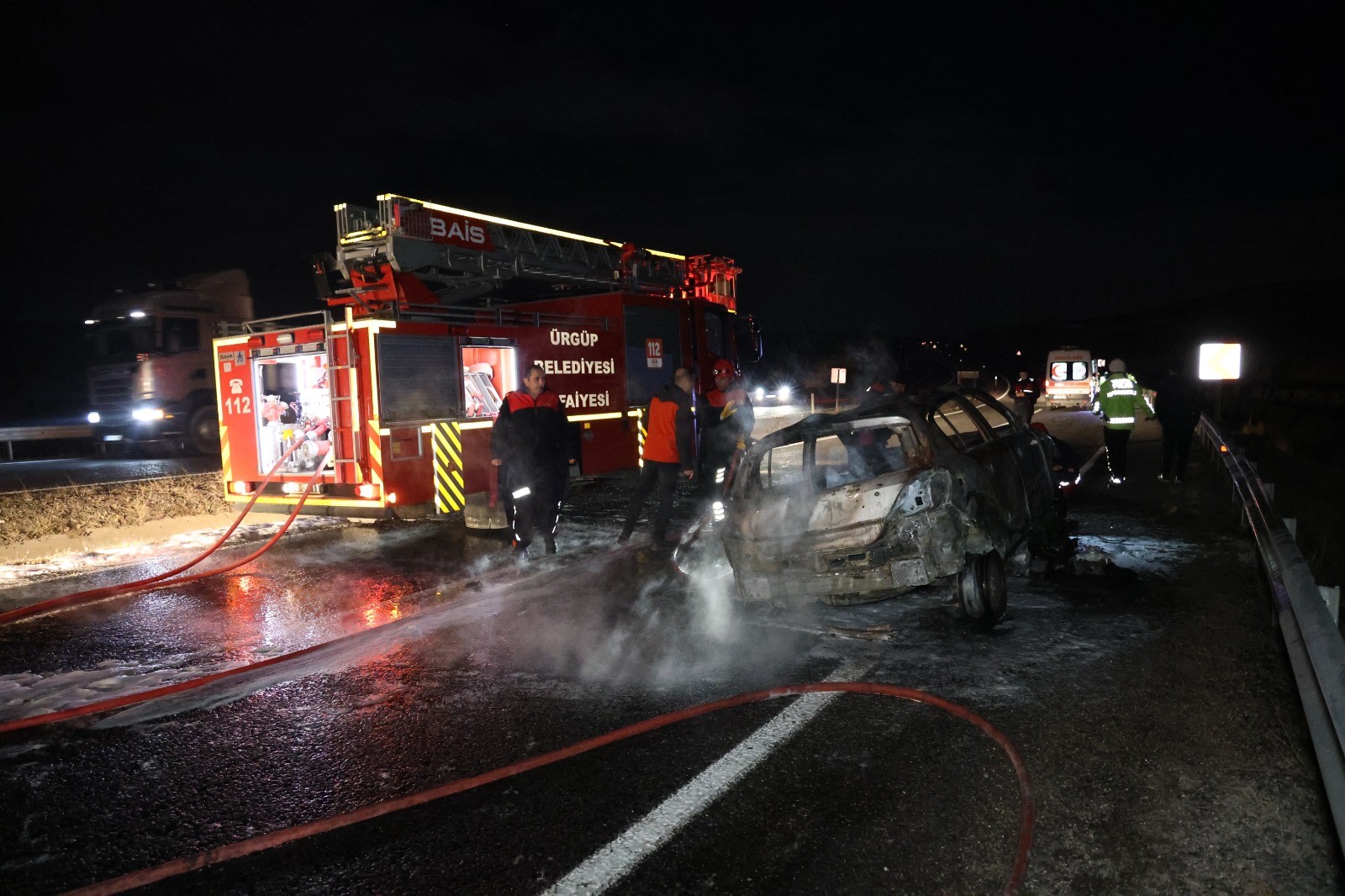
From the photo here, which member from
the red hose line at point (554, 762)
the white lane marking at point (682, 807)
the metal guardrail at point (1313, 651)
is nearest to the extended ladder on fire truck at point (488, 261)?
the red hose line at point (554, 762)

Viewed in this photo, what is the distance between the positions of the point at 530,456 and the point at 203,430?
48.7ft

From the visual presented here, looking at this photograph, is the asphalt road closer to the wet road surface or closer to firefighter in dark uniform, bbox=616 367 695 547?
firefighter in dark uniform, bbox=616 367 695 547

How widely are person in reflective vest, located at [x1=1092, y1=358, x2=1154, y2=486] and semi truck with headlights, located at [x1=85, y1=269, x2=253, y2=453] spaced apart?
17.1 meters

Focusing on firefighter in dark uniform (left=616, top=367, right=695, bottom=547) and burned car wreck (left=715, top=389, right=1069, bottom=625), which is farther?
firefighter in dark uniform (left=616, top=367, right=695, bottom=547)

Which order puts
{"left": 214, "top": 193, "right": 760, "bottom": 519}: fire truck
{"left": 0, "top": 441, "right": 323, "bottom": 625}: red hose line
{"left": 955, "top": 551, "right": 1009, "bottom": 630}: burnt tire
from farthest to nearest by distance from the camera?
{"left": 214, "top": 193, "right": 760, "bottom": 519}: fire truck → {"left": 0, "top": 441, "right": 323, "bottom": 625}: red hose line → {"left": 955, "top": 551, "right": 1009, "bottom": 630}: burnt tire

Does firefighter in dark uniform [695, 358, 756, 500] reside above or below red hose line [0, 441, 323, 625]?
above

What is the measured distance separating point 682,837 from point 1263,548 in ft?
17.2

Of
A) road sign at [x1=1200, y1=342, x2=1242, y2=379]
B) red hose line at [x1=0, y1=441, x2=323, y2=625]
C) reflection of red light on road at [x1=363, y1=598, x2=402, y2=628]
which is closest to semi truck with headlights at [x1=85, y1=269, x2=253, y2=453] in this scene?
red hose line at [x1=0, y1=441, x2=323, y2=625]

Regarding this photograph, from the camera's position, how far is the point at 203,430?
20.1 meters

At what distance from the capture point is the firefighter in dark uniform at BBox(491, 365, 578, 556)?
8352mm

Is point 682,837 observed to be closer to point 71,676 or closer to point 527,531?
point 71,676

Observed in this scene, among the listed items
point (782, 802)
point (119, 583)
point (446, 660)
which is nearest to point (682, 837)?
point (782, 802)

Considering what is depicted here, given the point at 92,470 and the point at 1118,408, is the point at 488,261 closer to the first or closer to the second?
the point at 1118,408

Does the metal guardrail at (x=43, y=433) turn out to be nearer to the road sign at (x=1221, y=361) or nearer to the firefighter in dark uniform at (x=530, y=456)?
the firefighter in dark uniform at (x=530, y=456)
